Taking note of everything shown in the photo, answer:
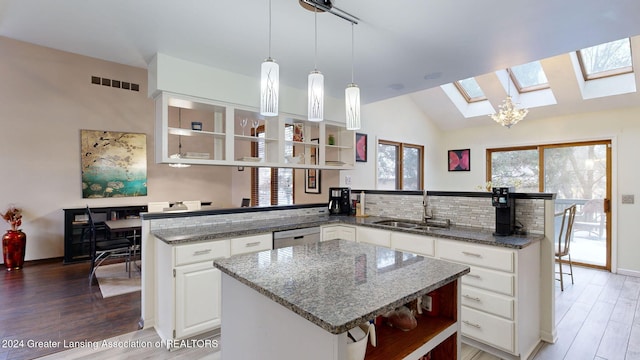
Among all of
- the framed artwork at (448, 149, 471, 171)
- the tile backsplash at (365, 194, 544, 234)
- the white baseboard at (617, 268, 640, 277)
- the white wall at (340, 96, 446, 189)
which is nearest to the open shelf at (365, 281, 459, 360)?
the tile backsplash at (365, 194, 544, 234)

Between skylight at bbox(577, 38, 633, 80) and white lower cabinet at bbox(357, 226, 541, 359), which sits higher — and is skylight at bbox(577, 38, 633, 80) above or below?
above

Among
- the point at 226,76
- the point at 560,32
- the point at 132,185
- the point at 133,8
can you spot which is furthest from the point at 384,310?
the point at 132,185

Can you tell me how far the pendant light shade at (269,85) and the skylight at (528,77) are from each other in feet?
14.6

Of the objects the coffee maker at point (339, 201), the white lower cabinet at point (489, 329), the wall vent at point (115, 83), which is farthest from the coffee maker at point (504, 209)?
the wall vent at point (115, 83)

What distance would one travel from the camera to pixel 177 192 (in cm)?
620

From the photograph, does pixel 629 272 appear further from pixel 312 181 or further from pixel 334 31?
pixel 334 31

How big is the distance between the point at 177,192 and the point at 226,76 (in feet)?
12.8

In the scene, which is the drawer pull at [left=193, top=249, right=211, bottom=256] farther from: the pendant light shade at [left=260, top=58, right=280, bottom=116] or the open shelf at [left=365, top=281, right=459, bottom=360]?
the open shelf at [left=365, top=281, right=459, bottom=360]

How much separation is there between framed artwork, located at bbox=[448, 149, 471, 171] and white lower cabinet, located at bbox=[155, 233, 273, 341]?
195 inches

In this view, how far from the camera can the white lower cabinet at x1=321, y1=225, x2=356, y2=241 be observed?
3.31m

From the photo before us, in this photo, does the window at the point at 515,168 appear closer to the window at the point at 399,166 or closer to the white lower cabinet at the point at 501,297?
the window at the point at 399,166


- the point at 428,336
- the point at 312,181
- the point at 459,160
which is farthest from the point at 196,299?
the point at 459,160

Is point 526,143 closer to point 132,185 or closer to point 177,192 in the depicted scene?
point 177,192

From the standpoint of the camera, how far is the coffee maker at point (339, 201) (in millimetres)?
3936
